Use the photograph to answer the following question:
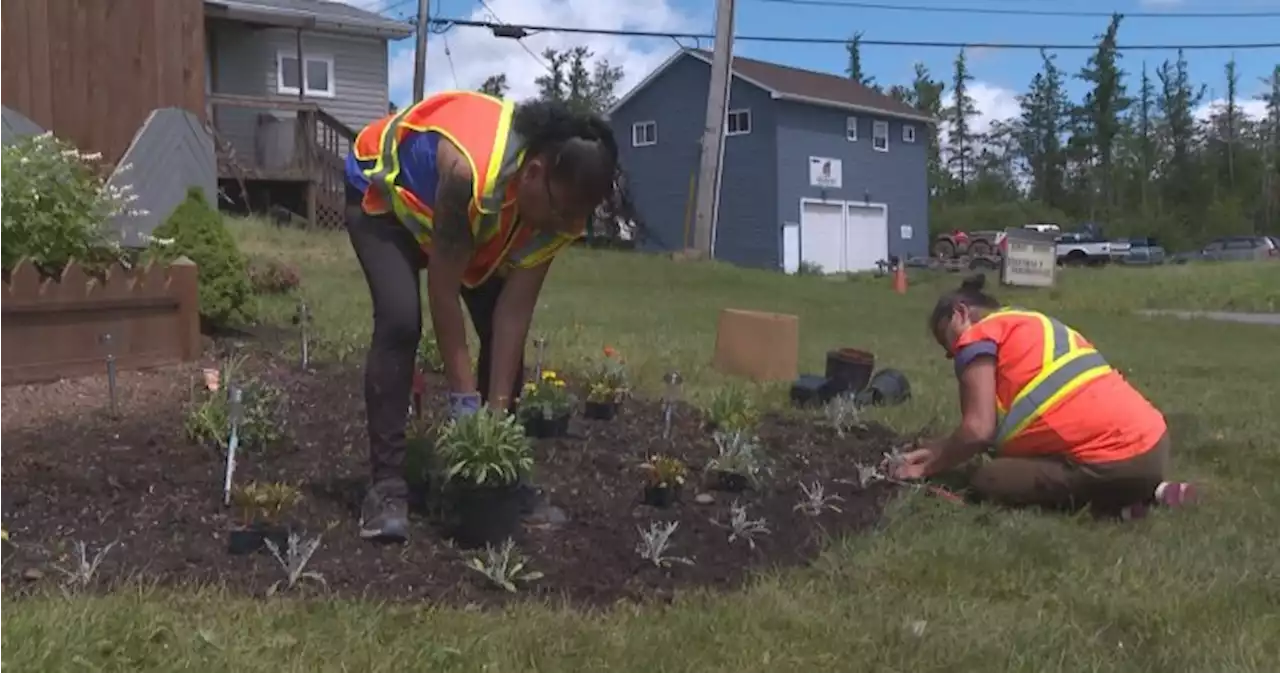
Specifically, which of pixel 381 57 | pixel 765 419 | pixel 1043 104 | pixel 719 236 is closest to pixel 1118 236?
pixel 1043 104

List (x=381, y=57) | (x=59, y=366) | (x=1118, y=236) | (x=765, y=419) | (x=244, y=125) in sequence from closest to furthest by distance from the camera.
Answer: (x=59, y=366), (x=765, y=419), (x=244, y=125), (x=381, y=57), (x=1118, y=236)

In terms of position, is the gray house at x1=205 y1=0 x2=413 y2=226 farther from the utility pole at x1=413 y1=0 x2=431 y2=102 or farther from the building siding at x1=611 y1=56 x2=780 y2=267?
the building siding at x1=611 y1=56 x2=780 y2=267

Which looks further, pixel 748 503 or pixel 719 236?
pixel 719 236

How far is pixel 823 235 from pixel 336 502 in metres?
32.2

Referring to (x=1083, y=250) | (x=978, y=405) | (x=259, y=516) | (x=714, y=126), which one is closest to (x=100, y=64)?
(x=259, y=516)

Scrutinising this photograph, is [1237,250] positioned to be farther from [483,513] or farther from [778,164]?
[483,513]

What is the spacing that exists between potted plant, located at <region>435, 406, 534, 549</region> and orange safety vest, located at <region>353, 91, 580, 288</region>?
52 cm

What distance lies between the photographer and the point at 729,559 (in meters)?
3.54

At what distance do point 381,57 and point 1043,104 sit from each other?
42366 millimetres

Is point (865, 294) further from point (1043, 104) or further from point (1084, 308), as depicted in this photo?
point (1043, 104)

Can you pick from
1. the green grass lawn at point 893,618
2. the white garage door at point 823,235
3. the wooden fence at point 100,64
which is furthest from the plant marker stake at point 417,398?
the white garage door at point 823,235

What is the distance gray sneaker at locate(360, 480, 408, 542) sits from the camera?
3.43 m

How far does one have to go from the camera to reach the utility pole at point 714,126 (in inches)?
841

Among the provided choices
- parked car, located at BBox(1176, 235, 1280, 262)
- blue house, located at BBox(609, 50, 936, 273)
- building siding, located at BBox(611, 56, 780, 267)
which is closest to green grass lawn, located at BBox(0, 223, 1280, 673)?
blue house, located at BBox(609, 50, 936, 273)
